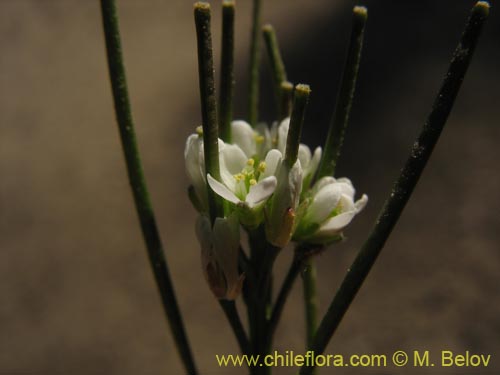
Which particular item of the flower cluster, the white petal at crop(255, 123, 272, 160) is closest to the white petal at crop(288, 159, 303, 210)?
the flower cluster

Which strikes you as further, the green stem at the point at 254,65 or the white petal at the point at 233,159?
the green stem at the point at 254,65

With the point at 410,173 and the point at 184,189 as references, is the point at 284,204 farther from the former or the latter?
the point at 184,189

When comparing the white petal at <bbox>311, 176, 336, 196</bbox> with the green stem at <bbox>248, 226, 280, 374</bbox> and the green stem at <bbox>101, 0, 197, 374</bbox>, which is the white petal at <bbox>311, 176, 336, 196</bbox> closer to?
the green stem at <bbox>248, 226, 280, 374</bbox>

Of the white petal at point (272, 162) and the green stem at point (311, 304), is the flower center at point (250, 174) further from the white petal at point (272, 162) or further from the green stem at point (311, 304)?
the green stem at point (311, 304)

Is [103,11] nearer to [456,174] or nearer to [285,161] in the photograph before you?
[285,161]

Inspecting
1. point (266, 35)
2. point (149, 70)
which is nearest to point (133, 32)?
point (149, 70)

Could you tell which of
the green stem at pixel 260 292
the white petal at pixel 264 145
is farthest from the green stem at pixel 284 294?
the white petal at pixel 264 145
